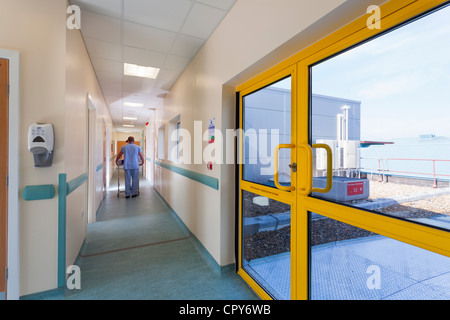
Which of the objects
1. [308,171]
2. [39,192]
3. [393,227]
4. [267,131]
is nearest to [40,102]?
[39,192]

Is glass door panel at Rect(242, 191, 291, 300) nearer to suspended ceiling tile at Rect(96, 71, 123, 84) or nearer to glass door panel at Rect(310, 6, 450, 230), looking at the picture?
glass door panel at Rect(310, 6, 450, 230)

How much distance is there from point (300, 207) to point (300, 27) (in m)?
1.30

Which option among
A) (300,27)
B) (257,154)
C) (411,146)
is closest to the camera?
(411,146)

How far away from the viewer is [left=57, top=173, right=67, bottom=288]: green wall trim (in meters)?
2.13

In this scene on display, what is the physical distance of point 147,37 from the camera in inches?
116

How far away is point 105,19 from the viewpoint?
2572mm

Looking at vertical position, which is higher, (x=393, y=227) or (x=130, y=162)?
(x=130, y=162)

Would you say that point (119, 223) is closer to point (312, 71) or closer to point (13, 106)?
point (13, 106)

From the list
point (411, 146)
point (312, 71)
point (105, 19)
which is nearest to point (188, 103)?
point (105, 19)

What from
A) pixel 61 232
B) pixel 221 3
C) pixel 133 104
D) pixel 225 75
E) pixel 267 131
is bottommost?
pixel 61 232

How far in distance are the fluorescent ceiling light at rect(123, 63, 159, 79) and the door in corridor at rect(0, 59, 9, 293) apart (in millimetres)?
2479

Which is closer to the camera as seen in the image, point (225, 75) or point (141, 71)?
point (225, 75)

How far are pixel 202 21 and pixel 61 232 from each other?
9.35 ft

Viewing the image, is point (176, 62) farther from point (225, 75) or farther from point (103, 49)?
point (225, 75)
